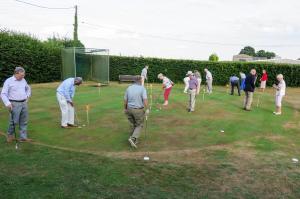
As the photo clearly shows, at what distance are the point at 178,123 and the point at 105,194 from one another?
736 centimetres

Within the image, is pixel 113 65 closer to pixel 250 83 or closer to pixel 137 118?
pixel 250 83

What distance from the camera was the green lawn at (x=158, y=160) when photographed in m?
6.78

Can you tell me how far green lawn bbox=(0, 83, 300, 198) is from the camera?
22.2 ft

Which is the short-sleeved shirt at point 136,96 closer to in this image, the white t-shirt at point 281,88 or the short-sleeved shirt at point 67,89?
the short-sleeved shirt at point 67,89

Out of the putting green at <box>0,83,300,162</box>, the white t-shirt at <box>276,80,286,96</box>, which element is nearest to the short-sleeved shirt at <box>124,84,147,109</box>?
the putting green at <box>0,83,300,162</box>

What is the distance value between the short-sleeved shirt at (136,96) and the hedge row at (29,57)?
20001 millimetres

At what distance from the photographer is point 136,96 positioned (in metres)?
9.53

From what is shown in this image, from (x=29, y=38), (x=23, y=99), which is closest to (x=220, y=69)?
(x=29, y=38)

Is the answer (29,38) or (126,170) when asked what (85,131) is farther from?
(29,38)

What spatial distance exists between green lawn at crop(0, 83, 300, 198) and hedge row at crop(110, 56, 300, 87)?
62.9 ft

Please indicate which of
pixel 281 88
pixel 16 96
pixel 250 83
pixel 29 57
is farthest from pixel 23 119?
pixel 29 57

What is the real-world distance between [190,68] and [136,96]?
2572cm

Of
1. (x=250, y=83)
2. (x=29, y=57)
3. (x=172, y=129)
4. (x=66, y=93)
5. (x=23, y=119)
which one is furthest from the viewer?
(x=29, y=57)

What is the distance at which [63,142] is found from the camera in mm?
10156
